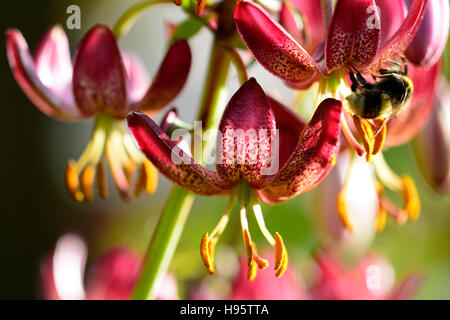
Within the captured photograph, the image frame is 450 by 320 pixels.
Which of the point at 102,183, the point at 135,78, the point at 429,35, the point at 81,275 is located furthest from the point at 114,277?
the point at 429,35

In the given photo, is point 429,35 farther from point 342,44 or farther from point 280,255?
A: point 280,255

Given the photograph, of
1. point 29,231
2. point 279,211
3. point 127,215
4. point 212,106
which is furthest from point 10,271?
point 212,106

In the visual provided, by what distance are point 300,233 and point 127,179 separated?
126cm

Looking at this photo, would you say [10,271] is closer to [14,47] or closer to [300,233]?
[300,233]

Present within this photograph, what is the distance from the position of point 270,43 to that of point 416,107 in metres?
0.43

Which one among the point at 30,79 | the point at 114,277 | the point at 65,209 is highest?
the point at 30,79

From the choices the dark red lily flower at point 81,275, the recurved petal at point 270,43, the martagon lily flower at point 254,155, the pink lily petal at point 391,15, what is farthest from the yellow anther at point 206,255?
the dark red lily flower at point 81,275

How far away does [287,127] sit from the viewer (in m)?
0.89

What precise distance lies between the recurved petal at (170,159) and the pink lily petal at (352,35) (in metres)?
0.20

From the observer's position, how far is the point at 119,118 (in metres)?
1.06

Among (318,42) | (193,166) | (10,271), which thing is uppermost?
(318,42)

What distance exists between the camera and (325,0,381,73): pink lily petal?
2.51ft

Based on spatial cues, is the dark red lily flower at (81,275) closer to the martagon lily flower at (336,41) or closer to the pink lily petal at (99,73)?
the pink lily petal at (99,73)

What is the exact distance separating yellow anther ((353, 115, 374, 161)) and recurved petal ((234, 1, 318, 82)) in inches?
3.8
